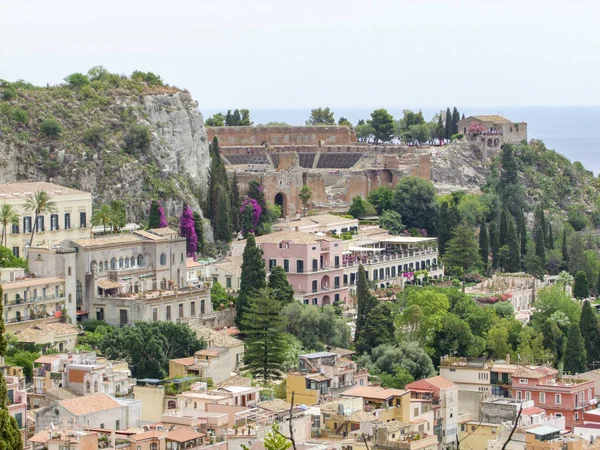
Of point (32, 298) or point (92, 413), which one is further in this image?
point (32, 298)

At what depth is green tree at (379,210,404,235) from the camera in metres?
97.2

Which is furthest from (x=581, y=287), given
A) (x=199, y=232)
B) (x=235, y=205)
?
(x=199, y=232)

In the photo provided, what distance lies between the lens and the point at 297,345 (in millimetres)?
70750

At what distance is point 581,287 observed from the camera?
9075cm

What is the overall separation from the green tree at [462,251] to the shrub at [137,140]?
52.4 feet

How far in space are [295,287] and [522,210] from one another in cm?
3283

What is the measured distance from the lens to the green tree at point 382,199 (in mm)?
101312

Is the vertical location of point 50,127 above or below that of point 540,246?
above

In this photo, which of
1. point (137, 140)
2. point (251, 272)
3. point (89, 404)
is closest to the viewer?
point (89, 404)

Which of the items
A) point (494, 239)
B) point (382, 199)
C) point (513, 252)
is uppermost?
point (382, 199)

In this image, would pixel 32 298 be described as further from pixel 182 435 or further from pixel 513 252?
pixel 513 252

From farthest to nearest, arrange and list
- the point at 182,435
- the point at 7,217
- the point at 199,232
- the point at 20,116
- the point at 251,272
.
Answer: the point at 20,116, the point at 199,232, the point at 251,272, the point at 7,217, the point at 182,435

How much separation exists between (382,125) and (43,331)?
61801 mm

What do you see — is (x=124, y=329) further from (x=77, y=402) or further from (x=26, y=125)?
(x=26, y=125)
